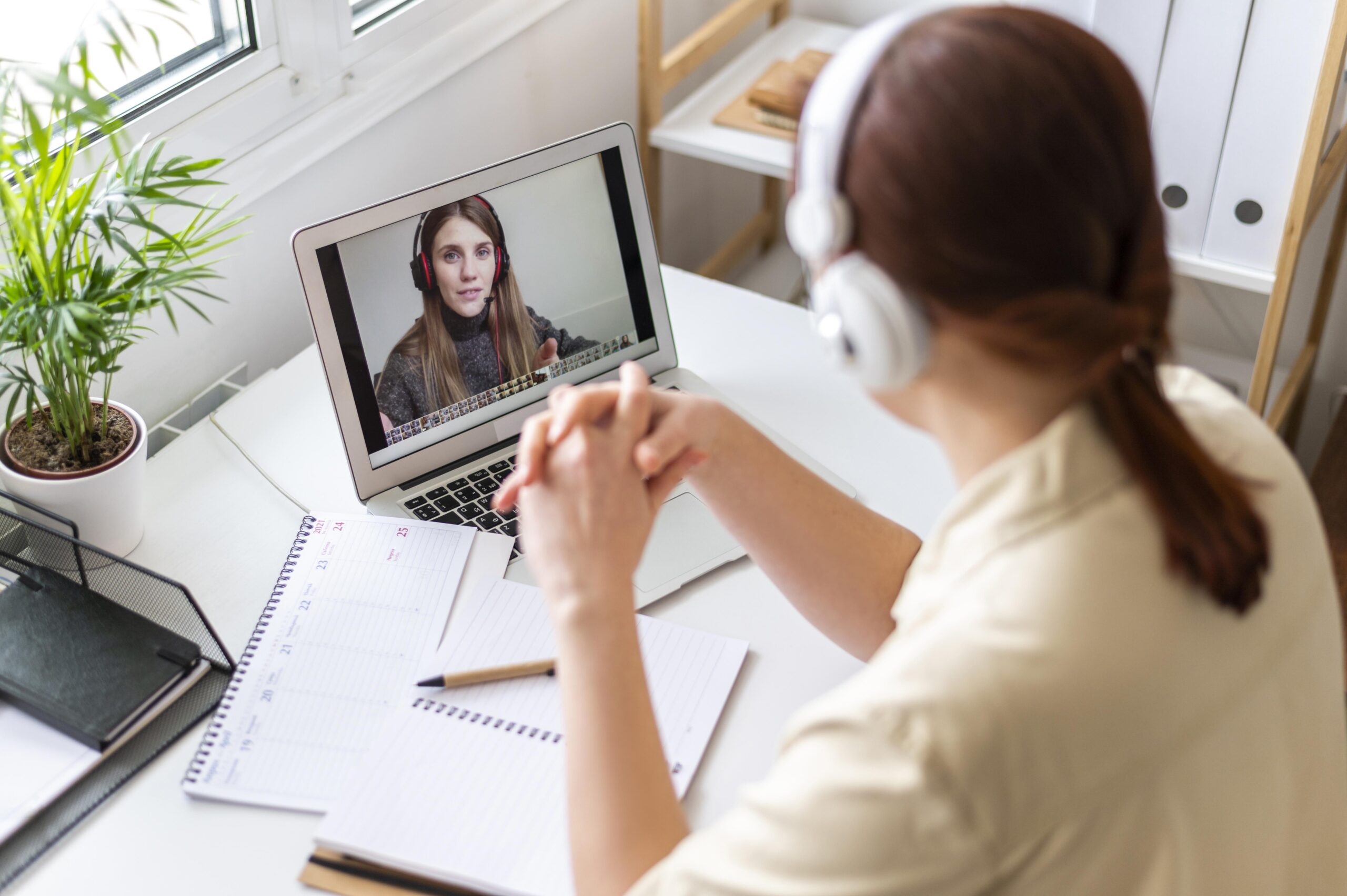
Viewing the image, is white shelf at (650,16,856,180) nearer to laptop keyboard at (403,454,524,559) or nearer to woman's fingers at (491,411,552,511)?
laptop keyboard at (403,454,524,559)

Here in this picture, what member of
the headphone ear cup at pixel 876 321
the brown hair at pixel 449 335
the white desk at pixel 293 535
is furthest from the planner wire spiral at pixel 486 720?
the headphone ear cup at pixel 876 321

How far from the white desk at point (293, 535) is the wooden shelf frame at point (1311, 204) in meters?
0.64

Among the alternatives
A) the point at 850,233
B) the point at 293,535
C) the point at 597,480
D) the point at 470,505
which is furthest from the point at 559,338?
the point at 850,233

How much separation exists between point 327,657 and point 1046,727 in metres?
0.60

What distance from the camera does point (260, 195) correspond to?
1.27 meters

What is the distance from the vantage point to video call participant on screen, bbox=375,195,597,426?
107cm

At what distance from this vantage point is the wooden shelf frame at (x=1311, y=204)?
4.42 feet

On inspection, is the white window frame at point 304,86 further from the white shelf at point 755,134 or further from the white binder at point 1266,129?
the white binder at point 1266,129

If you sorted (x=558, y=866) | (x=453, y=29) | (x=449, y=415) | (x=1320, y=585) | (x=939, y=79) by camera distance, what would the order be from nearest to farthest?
(x=939, y=79) → (x=1320, y=585) → (x=558, y=866) → (x=449, y=415) → (x=453, y=29)

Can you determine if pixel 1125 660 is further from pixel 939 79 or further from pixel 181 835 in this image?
pixel 181 835

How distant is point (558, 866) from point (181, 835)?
268 millimetres

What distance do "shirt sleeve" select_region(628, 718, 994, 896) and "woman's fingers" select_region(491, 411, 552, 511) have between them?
280 mm

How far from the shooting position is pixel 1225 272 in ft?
5.03

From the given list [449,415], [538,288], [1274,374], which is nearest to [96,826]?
[449,415]
